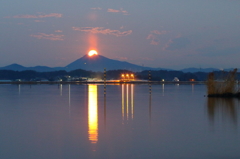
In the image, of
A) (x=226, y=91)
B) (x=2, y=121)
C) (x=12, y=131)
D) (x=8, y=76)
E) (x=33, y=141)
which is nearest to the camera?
(x=33, y=141)

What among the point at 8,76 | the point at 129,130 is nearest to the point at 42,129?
the point at 129,130

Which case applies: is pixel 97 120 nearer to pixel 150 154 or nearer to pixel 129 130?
pixel 129 130

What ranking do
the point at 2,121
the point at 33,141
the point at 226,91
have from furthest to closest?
the point at 226,91
the point at 2,121
the point at 33,141

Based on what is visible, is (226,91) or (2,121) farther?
(226,91)

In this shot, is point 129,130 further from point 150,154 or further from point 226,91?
point 226,91

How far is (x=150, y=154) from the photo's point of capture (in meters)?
6.99

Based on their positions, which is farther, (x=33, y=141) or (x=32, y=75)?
(x=32, y=75)

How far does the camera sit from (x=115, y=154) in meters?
7.02

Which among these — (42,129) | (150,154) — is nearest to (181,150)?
(150,154)

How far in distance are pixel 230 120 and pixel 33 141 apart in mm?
7043

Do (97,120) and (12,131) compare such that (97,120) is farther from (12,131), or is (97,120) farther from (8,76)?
(8,76)

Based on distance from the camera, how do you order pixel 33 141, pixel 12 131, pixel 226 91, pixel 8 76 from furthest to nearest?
1. pixel 8 76
2. pixel 226 91
3. pixel 12 131
4. pixel 33 141

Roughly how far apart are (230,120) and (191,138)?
3.82m

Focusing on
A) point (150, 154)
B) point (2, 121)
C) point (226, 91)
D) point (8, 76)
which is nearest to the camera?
point (150, 154)
